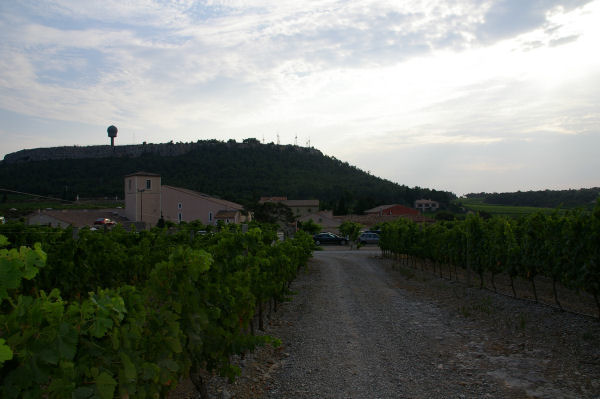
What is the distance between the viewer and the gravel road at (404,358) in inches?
190

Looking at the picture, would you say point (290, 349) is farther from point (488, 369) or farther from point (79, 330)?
point (79, 330)

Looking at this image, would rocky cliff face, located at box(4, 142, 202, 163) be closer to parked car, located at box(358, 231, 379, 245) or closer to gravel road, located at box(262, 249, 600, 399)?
parked car, located at box(358, 231, 379, 245)

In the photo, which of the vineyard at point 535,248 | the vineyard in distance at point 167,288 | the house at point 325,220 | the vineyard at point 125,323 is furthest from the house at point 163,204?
the vineyard at point 125,323

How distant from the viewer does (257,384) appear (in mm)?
5141

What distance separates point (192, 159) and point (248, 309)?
7297 cm

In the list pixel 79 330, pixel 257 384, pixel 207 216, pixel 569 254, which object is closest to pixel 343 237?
pixel 207 216

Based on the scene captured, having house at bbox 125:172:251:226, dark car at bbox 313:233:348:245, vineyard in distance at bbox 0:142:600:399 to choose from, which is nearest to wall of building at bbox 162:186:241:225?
house at bbox 125:172:251:226

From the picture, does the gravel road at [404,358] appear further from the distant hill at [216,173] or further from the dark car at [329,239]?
the distant hill at [216,173]

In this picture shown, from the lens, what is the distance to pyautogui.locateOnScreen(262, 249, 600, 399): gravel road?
15.8 feet

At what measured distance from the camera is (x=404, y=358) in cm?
600

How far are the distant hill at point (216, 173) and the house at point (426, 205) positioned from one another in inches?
52.3

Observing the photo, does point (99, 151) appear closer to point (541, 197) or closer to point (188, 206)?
point (188, 206)

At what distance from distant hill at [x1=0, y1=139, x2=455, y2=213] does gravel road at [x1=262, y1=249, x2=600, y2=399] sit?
48.8 meters

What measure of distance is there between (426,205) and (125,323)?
262ft
